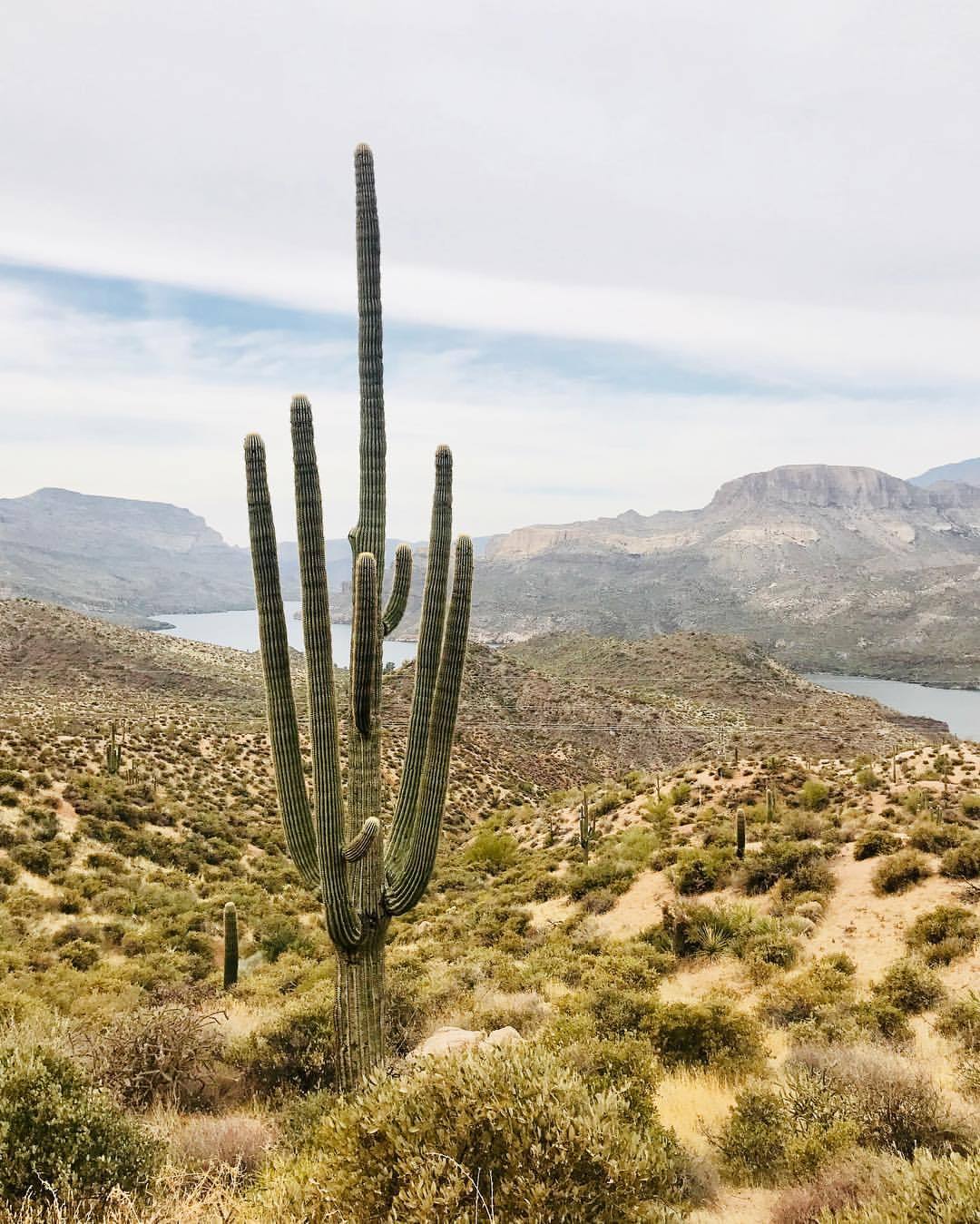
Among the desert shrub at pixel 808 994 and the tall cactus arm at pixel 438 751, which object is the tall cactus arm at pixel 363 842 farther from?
the desert shrub at pixel 808 994

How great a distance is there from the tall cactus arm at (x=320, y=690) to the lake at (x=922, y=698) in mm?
85025

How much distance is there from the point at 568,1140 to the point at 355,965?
3.24 m

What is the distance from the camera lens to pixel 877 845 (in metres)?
15.4

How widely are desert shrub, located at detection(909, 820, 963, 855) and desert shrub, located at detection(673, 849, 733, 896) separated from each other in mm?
3839

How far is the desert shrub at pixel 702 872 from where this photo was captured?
16156 millimetres

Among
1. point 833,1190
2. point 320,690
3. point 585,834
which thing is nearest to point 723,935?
point 585,834

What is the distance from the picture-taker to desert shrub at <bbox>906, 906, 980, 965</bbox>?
424 inches

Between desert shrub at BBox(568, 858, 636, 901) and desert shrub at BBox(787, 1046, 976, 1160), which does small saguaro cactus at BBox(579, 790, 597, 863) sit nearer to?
desert shrub at BBox(568, 858, 636, 901)

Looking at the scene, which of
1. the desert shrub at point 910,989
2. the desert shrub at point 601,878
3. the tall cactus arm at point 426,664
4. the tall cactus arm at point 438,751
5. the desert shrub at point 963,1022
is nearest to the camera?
the tall cactus arm at point 438,751

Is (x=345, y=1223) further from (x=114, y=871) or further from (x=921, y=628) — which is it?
(x=921, y=628)

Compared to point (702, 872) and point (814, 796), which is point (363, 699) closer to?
point (702, 872)

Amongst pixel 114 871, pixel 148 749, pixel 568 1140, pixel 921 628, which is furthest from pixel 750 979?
pixel 921 628

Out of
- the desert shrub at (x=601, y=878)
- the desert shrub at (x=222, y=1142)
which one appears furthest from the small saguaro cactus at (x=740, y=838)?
the desert shrub at (x=222, y=1142)

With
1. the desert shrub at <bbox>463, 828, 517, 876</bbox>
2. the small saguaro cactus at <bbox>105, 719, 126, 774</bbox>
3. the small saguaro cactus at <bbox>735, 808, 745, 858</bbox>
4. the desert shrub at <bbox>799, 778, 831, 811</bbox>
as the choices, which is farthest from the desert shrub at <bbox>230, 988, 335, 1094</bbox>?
the small saguaro cactus at <bbox>105, 719, 126, 774</bbox>
